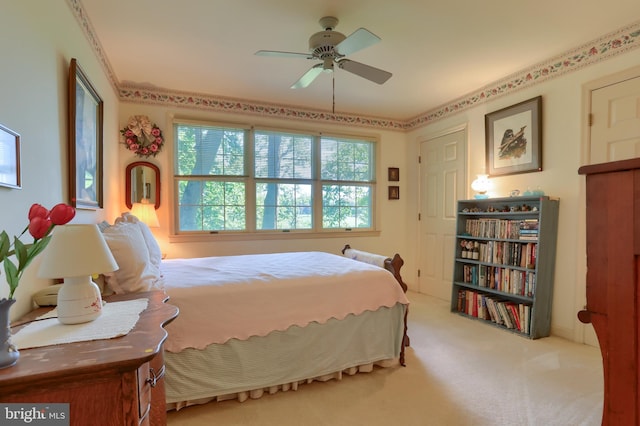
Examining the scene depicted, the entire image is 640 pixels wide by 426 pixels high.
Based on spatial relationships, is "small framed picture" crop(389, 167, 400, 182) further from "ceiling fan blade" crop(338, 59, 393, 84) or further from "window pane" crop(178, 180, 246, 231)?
"ceiling fan blade" crop(338, 59, 393, 84)

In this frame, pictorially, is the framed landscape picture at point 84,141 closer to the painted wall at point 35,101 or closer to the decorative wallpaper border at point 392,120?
the painted wall at point 35,101

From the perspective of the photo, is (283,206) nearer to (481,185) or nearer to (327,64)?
(327,64)

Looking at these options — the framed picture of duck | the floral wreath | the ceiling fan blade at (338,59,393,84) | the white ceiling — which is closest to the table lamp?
the white ceiling

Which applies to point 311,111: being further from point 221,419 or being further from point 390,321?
point 221,419

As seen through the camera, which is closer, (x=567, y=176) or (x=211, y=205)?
(x=567, y=176)

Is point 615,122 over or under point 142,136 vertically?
under

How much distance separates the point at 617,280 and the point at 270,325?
1715mm

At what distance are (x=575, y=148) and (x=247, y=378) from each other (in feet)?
10.7

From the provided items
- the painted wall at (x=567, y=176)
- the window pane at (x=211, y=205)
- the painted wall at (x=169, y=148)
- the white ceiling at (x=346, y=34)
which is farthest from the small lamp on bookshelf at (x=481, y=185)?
the window pane at (x=211, y=205)

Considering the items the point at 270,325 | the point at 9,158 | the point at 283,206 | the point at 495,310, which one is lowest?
the point at 495,310

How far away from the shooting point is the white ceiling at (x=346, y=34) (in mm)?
2166

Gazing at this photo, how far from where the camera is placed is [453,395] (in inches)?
78.3

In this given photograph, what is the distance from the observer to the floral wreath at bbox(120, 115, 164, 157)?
3406mm

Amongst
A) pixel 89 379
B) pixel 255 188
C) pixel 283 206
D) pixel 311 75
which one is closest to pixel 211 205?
pixel 255 188
